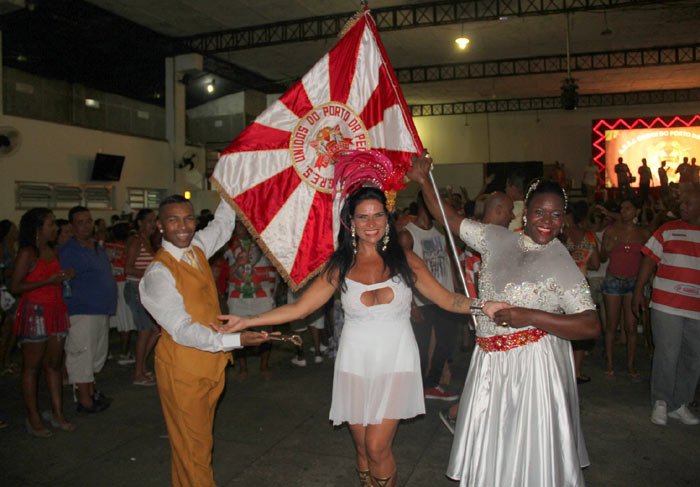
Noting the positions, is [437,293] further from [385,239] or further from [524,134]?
[524,134]

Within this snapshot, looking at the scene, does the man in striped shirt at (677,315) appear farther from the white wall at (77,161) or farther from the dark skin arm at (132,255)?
the white wall at (77,161)

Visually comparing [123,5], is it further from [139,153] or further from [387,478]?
[387,478]

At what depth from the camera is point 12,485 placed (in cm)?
375

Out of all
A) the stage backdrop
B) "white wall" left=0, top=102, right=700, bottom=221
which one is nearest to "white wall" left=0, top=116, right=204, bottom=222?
"white wall" left=0, top=102, right=700, bottom=221

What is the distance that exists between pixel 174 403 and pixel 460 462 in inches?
62.0

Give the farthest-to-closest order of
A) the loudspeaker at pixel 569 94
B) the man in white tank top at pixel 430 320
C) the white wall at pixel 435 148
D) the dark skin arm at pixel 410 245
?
the loudspeaker at pixel 569 94
the white wall at pixel 435 148
the man in white tank top at pixel 430 320
the dark skin arm at pixel 410 245

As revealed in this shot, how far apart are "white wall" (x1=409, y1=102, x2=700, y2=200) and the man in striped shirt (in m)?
19.0

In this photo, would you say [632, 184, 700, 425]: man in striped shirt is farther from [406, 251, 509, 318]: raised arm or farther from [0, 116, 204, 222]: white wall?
[0, 116, 204, 222]: white wall

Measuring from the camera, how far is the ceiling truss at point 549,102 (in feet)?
69.0

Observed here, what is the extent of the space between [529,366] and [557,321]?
0.32m

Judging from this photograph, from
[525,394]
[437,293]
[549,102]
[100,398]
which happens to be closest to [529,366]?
[525,394]

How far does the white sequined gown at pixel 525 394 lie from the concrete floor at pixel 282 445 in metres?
0.86

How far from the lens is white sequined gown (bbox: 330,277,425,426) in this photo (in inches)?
113

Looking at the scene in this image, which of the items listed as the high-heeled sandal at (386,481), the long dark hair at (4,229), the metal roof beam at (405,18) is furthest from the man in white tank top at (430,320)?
the metal roof beam at (405,18)
